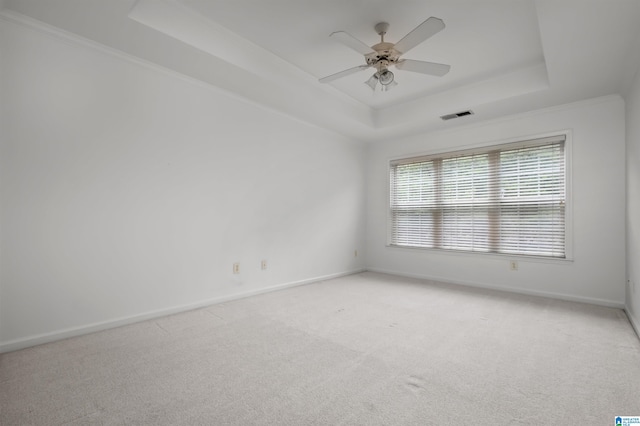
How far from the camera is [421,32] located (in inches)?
86.4

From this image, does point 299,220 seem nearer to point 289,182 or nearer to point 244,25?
point 289,182

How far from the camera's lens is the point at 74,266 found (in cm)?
242

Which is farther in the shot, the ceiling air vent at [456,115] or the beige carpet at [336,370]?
the ceiling air vent at [456,115]

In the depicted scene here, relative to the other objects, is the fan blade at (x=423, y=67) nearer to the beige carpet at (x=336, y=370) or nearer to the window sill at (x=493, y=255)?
the beige carpet at (x=336, y=370)

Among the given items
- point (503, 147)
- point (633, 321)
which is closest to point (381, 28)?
point (503, 147)

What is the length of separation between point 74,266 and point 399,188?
4.31 meters

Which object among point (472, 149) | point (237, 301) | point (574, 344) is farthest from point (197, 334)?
point (472, 149)

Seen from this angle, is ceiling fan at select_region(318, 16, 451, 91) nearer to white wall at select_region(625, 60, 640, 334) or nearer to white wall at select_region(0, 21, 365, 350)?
white wall at select_region(0, 21, 365, 350)

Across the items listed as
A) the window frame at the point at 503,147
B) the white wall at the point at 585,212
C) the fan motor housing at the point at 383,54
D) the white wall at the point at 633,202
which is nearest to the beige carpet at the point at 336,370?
the white wall at the point at 633,202

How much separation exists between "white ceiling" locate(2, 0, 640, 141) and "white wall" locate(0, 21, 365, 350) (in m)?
0.29

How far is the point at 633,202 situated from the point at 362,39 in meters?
2.92

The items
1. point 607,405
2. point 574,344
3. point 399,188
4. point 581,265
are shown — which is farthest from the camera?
point 399,188

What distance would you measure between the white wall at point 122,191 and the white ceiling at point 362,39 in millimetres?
287

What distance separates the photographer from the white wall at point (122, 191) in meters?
2.21
